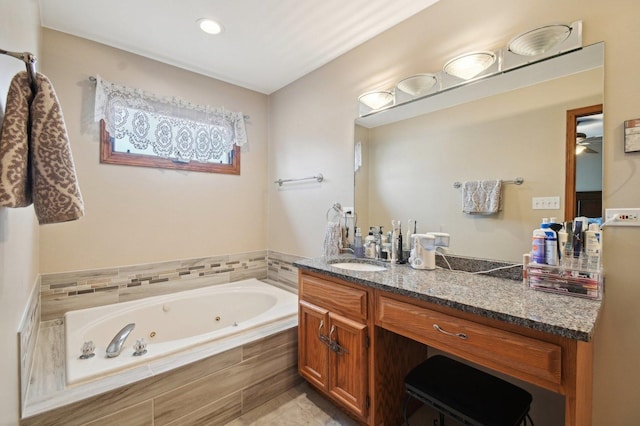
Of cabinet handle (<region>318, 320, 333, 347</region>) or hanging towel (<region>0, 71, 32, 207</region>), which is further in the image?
cabinet handle (<region>318, 320, 333, 347</region>)

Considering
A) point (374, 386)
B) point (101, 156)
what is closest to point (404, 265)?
point (374, 386)

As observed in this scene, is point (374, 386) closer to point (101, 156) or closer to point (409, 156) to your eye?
point (409, 156)

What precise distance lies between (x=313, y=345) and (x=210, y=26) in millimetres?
2278

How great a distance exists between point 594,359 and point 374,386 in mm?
982

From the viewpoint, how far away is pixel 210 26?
6.51 feet

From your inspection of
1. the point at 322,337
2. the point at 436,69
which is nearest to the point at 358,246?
the point at 322,337

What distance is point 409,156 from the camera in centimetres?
194

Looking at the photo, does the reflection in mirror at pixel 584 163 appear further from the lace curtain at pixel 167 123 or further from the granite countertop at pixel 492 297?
the lace curtain at pixel 167 123

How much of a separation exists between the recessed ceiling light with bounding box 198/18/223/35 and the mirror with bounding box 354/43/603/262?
1235mm

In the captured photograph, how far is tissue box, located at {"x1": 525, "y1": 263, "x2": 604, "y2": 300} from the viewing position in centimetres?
112

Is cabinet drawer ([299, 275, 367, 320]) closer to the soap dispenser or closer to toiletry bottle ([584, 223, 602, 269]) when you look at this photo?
the soap dispenser

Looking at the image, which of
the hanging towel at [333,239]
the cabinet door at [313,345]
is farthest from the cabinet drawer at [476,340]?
the hanging towel at [333,239]

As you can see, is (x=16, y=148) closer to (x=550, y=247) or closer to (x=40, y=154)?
(x=40, y=154)

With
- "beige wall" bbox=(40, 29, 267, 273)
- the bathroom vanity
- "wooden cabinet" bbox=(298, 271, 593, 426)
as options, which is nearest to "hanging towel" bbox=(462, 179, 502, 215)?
the bathroom vanity
